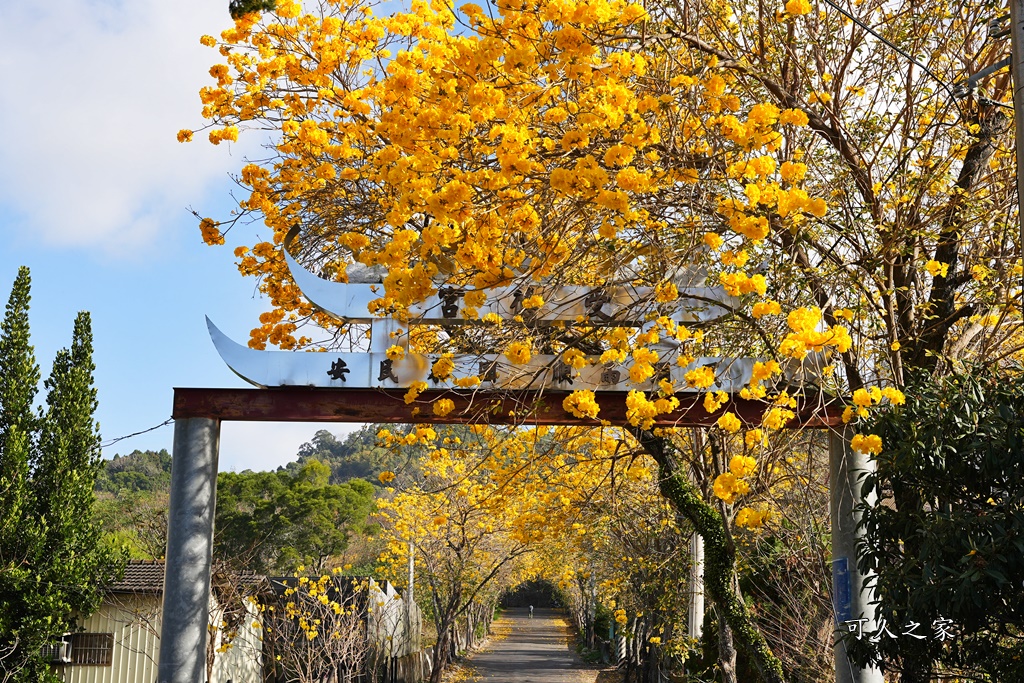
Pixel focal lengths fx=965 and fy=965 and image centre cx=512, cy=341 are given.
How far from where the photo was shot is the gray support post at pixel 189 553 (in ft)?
19.5

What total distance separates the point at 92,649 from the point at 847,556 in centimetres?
1211

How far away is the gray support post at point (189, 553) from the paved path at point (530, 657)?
47.4ft

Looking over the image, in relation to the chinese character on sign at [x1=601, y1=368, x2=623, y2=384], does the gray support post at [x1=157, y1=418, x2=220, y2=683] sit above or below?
below

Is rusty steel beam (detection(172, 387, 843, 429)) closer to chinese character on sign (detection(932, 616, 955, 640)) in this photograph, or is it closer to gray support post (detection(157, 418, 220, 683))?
gray support post (detection(157, 418, 220, 683))

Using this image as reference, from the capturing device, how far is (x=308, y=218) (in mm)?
6891

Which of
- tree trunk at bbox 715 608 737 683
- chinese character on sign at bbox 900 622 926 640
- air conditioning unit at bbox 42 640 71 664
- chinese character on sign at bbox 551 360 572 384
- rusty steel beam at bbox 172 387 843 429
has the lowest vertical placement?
air conditioning unit at bbox 42 640 71 664

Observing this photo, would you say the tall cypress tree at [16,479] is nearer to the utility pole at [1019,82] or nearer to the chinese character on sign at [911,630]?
the chinese character on sign at [911,630]

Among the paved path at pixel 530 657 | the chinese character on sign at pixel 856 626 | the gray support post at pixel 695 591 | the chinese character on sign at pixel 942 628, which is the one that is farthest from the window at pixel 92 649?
the chinese character on sign at pixel 942 628

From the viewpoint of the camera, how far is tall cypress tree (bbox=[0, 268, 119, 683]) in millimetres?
10914

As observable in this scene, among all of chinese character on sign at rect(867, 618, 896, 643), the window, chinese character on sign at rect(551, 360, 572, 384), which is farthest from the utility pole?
the window

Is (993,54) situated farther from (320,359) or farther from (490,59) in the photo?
(320,359)

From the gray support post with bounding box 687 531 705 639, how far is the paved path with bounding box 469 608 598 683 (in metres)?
9.21

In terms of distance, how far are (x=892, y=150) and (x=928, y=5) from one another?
2.53 ft

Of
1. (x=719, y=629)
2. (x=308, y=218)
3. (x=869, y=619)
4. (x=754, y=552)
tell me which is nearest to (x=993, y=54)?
(x=869, y=619)
